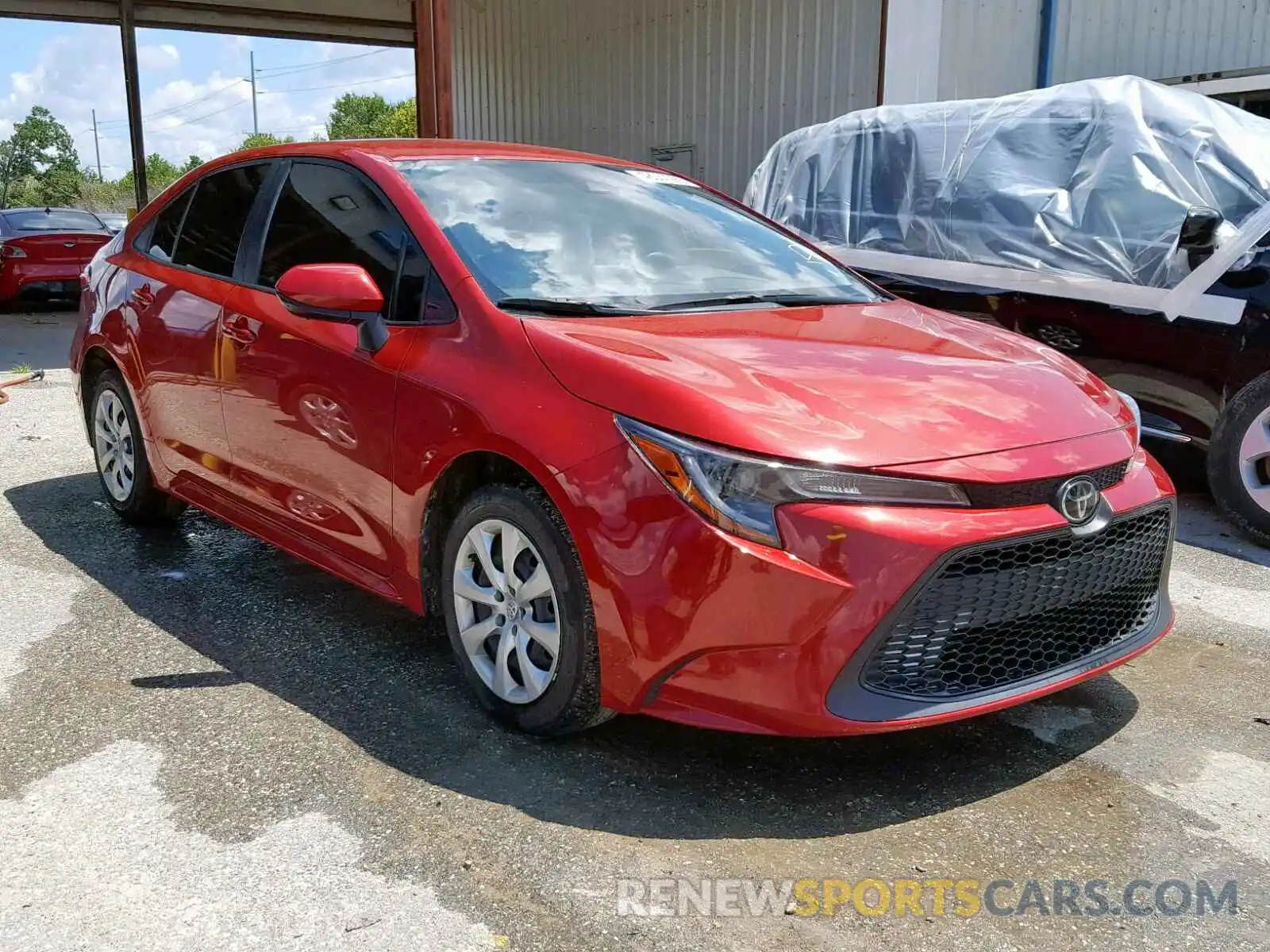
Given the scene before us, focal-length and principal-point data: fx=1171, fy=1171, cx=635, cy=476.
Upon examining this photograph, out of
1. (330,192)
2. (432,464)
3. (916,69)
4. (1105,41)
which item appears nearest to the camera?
(432,464)

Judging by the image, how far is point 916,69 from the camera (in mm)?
9891

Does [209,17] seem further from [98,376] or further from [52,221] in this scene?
[98,376]

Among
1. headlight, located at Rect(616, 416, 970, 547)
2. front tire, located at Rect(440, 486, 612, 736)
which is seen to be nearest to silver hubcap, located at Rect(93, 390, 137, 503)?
front tire, located at Rect(440, 486, 612, 736)

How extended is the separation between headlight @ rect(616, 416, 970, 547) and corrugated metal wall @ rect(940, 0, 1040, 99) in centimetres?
870

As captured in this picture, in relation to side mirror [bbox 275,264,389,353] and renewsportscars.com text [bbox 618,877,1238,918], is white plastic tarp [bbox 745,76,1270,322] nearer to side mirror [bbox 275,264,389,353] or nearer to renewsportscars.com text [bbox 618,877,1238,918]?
renewsportscars.com text [bbox 618,877,1238,918]

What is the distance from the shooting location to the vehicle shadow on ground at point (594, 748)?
2.69 meters

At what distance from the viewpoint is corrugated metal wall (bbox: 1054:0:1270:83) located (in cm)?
1118

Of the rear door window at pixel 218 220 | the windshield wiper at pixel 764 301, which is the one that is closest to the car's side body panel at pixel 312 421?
the rear door window at pixel 218 220

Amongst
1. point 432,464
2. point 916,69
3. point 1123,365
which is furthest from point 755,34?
point 432,464

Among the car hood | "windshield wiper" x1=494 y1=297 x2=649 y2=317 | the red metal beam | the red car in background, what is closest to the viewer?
the car hood

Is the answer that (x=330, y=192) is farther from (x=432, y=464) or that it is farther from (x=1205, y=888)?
(x=1205, y=888)

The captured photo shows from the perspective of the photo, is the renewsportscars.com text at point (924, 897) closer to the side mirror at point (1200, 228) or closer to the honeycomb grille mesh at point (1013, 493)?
the honeycomb grille mesh at point (1013, 493)

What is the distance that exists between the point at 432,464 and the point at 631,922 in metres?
1.30

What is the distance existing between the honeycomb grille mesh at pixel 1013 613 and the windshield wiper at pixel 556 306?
1179 millimetres
